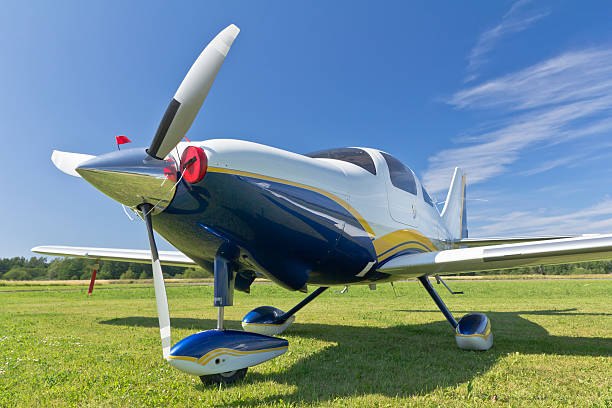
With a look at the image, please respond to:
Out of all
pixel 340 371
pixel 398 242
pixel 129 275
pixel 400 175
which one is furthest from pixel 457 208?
pixel 129 275

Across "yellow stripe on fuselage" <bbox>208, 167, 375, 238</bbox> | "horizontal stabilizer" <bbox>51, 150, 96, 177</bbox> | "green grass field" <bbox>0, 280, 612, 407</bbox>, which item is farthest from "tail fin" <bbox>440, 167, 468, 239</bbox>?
"horizontal stabilizer" <bbox>51, 150, 96, 177</bbox>

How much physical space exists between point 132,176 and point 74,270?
280 feet

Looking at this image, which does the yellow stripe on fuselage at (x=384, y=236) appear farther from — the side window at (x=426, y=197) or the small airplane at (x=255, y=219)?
the side window at (x=426, y=197)

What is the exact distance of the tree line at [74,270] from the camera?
63203 millimetres

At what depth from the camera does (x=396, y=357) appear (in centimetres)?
511

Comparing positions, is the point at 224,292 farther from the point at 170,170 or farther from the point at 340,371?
the point at 340,371

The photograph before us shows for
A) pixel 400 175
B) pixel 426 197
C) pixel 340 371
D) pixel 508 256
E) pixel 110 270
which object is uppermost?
pixel 400 175

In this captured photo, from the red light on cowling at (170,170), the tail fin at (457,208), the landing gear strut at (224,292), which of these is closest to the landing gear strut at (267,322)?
the landing gear strut at (224,292)

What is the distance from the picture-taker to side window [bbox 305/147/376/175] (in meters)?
5.36

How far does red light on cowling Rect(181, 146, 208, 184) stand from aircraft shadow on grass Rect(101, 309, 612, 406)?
2.01 m

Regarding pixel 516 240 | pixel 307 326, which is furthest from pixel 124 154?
pixel 516 240

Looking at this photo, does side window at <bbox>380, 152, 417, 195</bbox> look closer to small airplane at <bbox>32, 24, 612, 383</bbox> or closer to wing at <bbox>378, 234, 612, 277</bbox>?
small airplane at <bbox>32, 24, 612, 383</bbox>

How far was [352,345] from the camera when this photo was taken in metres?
6.09

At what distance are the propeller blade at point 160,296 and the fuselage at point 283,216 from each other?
127mm
